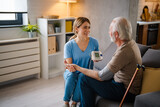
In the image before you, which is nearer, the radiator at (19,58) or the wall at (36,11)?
the radiator at (19,58)

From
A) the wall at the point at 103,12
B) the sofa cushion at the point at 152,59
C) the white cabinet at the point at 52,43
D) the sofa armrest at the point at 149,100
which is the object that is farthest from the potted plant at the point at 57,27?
the sofa armrest at the point at 149,100

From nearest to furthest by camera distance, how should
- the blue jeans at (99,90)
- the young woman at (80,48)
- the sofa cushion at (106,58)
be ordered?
the blue jeans at (99,90)
the young woman at (80,48)
the sofa cushion at (106,58)

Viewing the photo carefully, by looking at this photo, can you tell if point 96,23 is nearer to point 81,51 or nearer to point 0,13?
point 81,51

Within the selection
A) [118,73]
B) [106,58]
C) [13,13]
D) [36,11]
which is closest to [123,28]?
[118,73]

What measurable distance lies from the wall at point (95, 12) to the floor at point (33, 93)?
0.86 metres

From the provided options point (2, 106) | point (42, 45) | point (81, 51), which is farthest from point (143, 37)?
point (2, 106)

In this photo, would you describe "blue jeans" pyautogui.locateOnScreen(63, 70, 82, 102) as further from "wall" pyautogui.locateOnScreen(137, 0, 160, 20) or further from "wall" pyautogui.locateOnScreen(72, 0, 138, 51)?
"wall" pyautogui.locateOnScreen(137, 0, 160, 20)

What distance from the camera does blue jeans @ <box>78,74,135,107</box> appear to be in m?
1.71

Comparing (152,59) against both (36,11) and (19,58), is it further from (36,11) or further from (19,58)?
(36,11)

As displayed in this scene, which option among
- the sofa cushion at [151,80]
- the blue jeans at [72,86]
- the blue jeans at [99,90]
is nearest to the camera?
the sofa cushion at [151,80]

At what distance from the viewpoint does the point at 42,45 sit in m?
3.37

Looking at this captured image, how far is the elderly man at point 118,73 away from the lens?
162cm

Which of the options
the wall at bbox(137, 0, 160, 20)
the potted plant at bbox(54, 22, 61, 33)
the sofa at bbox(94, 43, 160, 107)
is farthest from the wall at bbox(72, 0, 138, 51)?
the wall at bbox(137, 0, 160, 20)

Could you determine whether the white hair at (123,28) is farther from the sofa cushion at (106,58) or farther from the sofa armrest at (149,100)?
the sofa cushion at (106,58)
